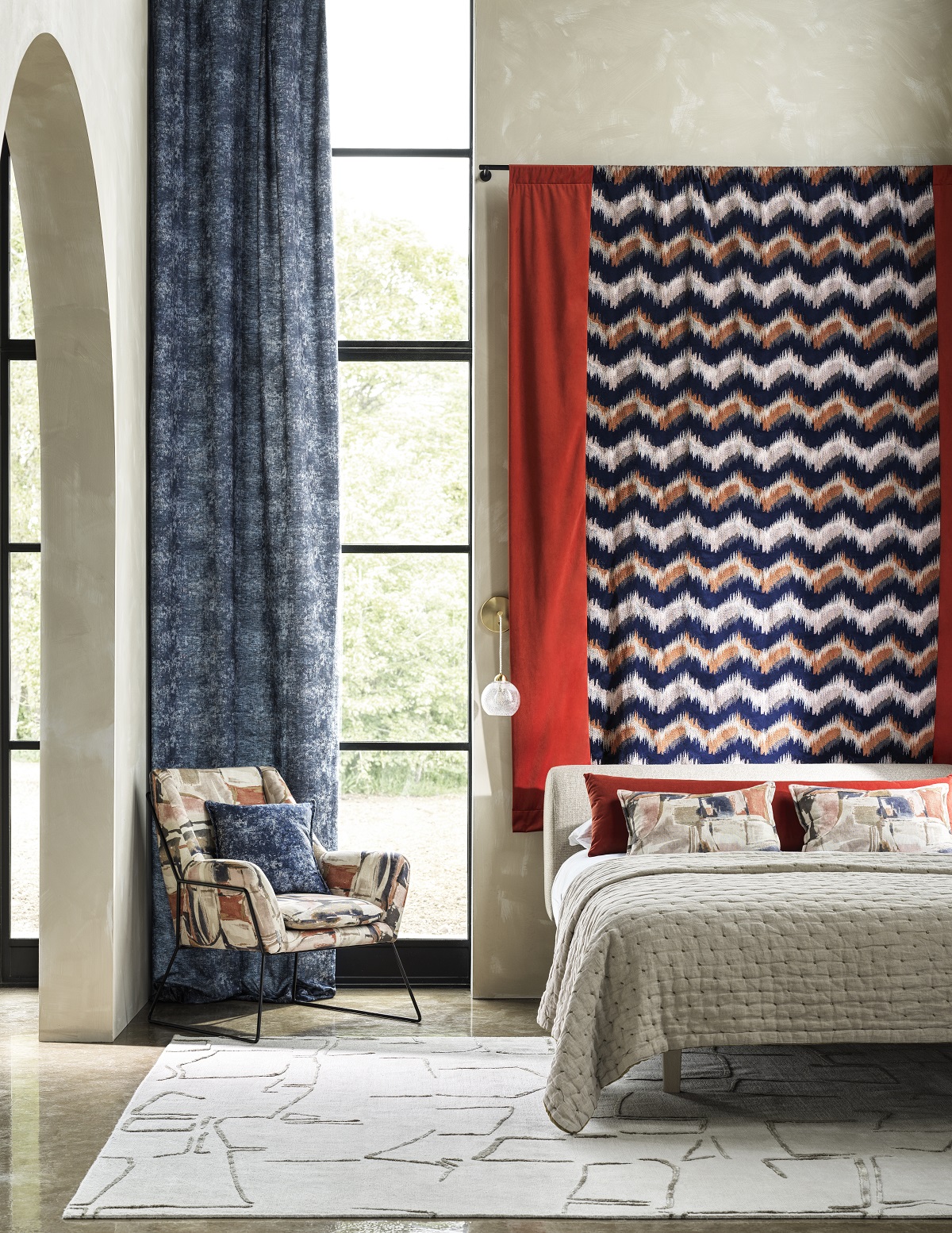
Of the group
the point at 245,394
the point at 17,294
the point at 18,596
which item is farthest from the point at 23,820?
the point at 17,294

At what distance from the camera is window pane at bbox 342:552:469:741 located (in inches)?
222

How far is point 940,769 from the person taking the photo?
5.12 meters

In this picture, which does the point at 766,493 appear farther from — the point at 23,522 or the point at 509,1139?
the point at 23,522

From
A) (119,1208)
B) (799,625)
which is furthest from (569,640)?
(119,1208)

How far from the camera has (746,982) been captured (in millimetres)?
3443

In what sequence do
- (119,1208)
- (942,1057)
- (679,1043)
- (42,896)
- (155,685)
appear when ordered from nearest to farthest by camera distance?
(119,1208)
(679,1043)
(942,1057)
(42,896)
(155,685)

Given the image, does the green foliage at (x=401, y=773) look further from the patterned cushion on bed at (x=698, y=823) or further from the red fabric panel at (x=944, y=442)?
the red fabric panel at (x=944, y=442)

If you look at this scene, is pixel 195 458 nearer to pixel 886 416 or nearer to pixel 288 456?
pixel 288 456

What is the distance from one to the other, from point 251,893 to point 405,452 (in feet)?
7.27

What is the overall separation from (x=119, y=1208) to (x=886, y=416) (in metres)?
4.14

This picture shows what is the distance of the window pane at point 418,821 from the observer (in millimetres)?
5598

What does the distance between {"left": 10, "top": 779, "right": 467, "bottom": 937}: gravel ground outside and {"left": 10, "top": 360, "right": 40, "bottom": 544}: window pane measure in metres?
1.00

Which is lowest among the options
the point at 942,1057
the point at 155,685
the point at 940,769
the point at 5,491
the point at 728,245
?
the point at 942,1057

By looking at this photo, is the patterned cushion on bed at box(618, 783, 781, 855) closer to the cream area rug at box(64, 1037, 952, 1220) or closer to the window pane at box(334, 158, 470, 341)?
the cream area rug at box(64, 1037, 952, 1220)
